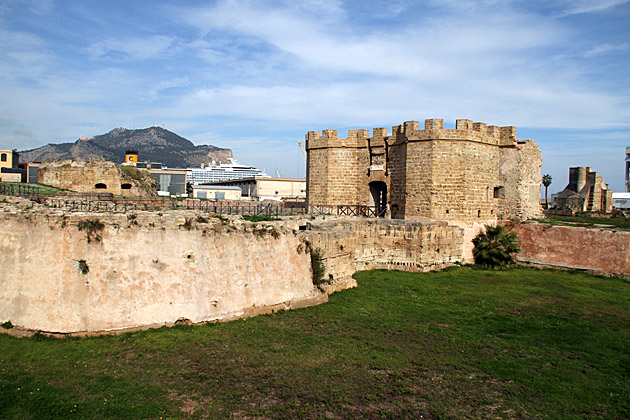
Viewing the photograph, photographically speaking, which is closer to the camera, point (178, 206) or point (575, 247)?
point (178, 206)

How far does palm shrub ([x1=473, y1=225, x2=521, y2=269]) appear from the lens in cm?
1780

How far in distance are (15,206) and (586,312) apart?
49.1ft

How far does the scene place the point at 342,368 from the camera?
749cm

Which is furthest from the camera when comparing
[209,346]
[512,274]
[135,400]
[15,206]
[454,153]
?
[454,153]

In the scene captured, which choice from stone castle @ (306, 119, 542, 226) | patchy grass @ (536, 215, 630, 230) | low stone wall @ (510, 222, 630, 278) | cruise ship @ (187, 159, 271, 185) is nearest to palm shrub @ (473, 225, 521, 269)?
low stone wall @ (510, 222, 630, 278)

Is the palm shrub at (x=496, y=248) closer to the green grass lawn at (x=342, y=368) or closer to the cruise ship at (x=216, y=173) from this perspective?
the green grass lawn at (x=342, y=368)

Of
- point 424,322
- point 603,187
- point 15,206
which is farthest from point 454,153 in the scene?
point 603,187

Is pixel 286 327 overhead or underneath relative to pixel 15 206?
underneath

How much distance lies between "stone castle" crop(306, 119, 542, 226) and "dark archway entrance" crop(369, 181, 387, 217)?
2.1 inches

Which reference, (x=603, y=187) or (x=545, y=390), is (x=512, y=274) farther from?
(x=603, y=187)

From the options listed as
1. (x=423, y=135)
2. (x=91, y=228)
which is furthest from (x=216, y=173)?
(x=91, y=228)

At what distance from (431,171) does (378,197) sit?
4.46 m

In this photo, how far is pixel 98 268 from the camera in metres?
8.82

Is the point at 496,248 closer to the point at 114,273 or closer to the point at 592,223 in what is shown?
the point at 592,223
